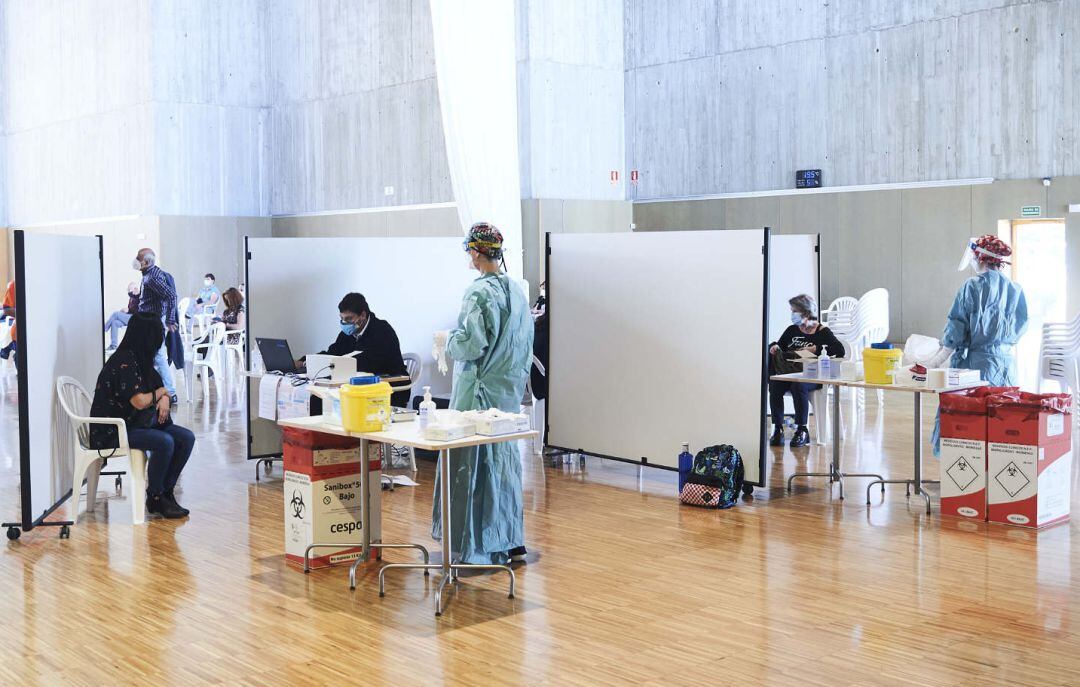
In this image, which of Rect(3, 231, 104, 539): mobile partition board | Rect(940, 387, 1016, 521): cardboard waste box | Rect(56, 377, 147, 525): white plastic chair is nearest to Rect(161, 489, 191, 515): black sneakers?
Rect(56, 377, 147, 525): white plastic chair

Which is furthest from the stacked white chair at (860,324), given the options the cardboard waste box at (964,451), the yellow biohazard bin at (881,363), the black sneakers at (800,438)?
the cardboard waste box at (964,451)

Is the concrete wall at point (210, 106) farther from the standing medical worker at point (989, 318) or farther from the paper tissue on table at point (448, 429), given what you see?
the paper tissue on table at point (448, 429)

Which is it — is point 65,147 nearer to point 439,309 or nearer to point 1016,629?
point 439,309

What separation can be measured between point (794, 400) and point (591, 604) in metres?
4.39

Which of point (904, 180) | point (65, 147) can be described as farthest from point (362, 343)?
point (65, 147)

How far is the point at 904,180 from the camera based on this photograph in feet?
43.8

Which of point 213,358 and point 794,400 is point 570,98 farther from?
point 794,400

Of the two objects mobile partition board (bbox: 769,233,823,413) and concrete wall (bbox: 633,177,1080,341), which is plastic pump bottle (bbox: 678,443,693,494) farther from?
A: concrete wall (bbox: 633,177,1080,341)

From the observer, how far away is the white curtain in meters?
11.3

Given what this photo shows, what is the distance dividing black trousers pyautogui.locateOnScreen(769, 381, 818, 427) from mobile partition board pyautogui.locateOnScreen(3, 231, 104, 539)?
491 cm

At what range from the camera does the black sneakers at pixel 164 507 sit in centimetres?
676

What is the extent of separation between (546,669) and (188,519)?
3283 millimetres

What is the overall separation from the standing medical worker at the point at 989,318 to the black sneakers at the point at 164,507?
15.2 feet

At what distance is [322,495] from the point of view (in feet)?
18.6
